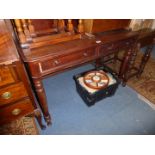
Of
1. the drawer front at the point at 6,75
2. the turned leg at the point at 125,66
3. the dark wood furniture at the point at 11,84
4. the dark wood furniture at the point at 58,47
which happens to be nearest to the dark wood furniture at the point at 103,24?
the dark wood furniture at the point at 58,47

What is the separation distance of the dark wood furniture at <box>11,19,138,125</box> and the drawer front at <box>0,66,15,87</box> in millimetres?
128

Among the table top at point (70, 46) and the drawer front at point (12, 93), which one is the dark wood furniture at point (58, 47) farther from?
the drawer front at point (12, 93)

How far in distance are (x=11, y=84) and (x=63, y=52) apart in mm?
417

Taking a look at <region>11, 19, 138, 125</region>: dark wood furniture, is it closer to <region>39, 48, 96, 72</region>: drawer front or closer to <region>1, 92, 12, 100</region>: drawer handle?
<region>39, 48, 96, 72</region>: drawer front

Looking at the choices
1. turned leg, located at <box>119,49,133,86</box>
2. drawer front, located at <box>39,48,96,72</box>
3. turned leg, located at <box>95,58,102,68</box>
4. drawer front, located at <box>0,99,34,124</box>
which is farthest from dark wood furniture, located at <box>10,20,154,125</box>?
turned leg, located at <box>95,58,102,68</box>

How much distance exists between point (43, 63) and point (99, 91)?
28.8 inches

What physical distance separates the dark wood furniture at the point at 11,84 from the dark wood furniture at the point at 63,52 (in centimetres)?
10

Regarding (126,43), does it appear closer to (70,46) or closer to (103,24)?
(103,24)

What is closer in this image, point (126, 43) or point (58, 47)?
point (58, 47)

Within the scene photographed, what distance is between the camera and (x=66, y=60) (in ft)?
3.45

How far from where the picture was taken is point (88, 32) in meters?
1.19

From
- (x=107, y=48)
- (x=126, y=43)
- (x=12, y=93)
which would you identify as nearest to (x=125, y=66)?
(x=126, y=43)
